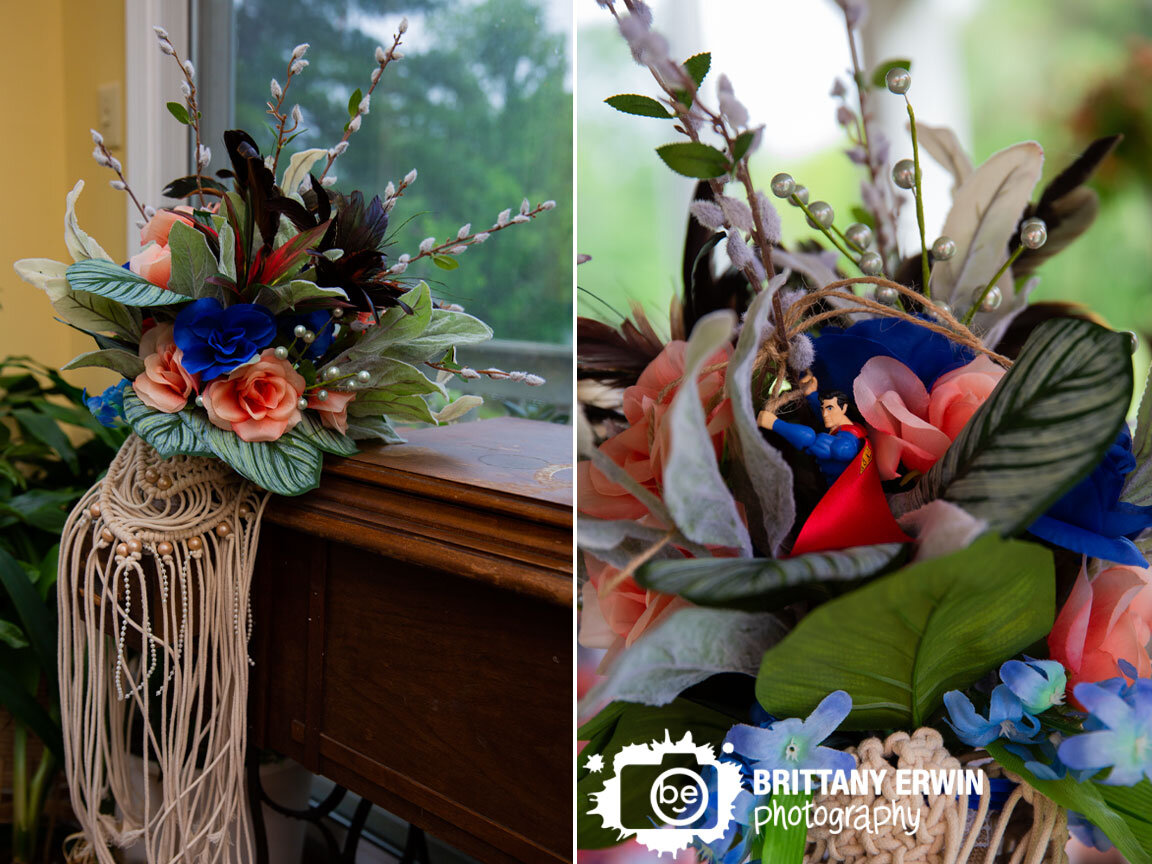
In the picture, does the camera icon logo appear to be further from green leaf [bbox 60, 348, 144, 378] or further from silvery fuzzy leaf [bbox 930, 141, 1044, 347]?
green leaf [bbox 60, 348, 144, 378]

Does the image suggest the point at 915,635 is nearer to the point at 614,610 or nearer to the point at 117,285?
the point at 614,610

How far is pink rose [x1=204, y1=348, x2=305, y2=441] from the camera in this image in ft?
1.84

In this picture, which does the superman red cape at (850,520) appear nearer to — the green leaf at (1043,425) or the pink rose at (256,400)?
the green leaf at (1043,425)

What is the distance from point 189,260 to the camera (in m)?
0.56

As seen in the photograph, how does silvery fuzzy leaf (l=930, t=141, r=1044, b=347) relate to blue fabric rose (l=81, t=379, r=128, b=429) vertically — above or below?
above

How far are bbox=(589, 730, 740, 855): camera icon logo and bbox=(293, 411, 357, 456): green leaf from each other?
38 centimetres

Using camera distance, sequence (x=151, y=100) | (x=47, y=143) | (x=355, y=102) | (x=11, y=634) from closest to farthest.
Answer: (x=355, y=102) < (x=11, y=634) < (x=151, y=100) < (x=47, y=143)

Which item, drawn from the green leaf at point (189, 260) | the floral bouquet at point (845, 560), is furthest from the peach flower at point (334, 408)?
the floral bouquet at point (845, 560)

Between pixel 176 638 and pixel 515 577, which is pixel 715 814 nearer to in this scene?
pixel 515 577

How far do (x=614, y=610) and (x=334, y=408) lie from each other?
0.37 metres

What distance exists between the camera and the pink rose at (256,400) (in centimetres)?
56

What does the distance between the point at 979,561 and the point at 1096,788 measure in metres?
0.11

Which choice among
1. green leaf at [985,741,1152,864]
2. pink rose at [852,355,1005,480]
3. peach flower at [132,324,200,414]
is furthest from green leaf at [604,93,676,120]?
peach flower at [132,324,200,414]

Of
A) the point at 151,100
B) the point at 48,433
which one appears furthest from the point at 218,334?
the point at 151,100
